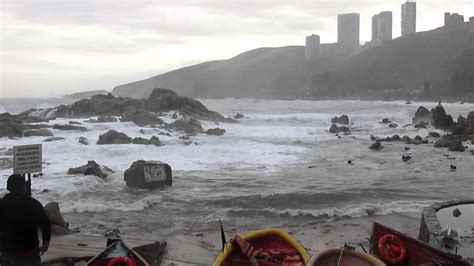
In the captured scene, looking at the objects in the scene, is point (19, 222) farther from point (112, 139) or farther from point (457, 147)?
point (457, 147)

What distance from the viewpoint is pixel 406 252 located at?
6.64 m

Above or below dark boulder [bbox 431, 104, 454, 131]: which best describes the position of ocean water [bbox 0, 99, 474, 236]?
below

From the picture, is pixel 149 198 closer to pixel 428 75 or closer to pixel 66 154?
pixel 66 154

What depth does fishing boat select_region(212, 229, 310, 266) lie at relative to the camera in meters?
6.52

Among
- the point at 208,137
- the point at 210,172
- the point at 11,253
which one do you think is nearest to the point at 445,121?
the point at 208,137

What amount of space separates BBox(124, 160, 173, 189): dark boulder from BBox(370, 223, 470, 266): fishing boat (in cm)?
860

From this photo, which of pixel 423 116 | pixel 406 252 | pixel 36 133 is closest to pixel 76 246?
pixel 406 252

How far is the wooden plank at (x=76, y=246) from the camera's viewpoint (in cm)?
689

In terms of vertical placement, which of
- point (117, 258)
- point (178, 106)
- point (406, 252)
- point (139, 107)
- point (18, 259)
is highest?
point (178, 106)

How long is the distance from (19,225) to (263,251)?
3.33m

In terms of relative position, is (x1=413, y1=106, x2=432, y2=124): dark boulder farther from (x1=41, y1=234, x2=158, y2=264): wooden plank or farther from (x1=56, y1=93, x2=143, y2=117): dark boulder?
(x1=41, y1=234, x2=158, y2=264): wooden plank

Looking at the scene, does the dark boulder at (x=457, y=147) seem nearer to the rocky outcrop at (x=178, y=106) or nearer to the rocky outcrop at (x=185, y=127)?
the rocky outcrop at (x=185, y=127)

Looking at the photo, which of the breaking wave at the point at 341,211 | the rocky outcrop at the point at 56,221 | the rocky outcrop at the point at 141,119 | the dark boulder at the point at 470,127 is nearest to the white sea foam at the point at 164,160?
the breaking wave at the point at 341,211

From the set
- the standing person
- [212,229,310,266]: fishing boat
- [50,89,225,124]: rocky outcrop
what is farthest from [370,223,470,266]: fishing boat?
[50,89,225,124]: rocky outcrop
